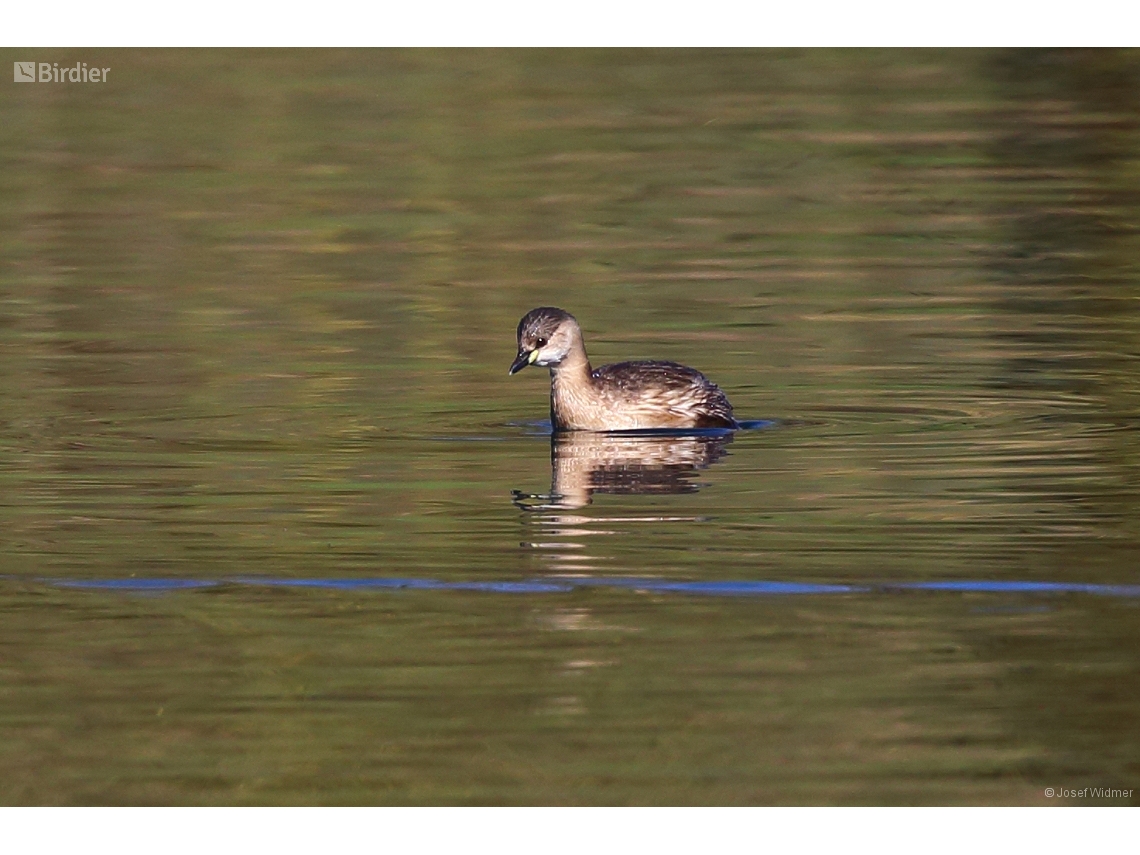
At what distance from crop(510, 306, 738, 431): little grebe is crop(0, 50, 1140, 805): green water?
239 mm

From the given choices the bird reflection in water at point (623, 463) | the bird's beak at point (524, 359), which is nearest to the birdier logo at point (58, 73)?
the bird's beak at point (524, 359)

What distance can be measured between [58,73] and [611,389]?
67.5 feet

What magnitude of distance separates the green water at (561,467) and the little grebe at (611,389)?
0.24m

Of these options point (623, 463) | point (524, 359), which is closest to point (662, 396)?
point (524, 359)

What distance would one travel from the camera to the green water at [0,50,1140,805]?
26.8 feet

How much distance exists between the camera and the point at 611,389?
14.6 m

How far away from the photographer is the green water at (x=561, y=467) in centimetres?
816

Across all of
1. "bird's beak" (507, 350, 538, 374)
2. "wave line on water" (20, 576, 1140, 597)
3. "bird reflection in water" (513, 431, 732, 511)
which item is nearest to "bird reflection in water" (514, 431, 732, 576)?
"bird reflection in water" (513, 431, 732, 511)

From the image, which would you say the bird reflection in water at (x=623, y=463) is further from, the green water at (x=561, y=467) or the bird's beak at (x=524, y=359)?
the bird's beak at (x=524, y=359)

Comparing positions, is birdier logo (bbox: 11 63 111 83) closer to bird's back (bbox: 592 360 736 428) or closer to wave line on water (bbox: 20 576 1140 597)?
bird's back (bbox: 592 360 736 428)

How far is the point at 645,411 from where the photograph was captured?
47.9ft

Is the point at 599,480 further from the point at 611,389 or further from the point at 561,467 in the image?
the point at 611,389
